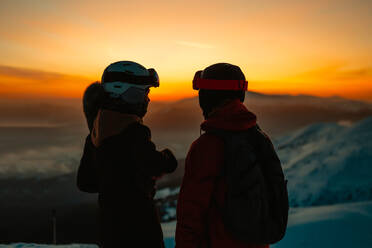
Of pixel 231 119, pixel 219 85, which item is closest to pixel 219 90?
pixel 219 85

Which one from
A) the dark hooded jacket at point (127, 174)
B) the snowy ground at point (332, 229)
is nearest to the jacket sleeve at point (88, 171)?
the dark hooded jacket at point (127, 174)

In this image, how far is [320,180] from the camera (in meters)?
16.1

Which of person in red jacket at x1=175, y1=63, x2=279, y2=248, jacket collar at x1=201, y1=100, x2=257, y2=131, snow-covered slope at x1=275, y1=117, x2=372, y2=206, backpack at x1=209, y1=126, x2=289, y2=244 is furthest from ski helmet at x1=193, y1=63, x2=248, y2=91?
snow-covered slope at x1=275, y1=117, x2=372, y2=206

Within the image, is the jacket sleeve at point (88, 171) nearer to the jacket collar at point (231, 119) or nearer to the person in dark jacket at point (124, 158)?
the person in dark jacket at point (124, 158)

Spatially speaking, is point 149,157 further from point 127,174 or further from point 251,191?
point 251,191

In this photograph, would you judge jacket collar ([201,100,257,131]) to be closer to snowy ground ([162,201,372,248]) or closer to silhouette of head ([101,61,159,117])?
silhouette of head ([101,61,159,117])

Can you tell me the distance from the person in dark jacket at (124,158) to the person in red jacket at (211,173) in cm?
30

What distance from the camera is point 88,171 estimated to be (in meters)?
2.04

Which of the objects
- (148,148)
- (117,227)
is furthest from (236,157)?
(117,227)

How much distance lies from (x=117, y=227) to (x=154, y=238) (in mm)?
270

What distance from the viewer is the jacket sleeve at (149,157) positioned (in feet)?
5.62

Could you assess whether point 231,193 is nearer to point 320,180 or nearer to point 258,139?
point 258,139

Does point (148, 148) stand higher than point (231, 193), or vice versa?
point (148, 148)

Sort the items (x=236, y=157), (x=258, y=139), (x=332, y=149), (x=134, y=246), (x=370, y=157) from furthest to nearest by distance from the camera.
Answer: (x=332, y=149) → (x=370, y=157) → (x=134, y=246) → (x=258, y=139) → (x=236, y=157)
